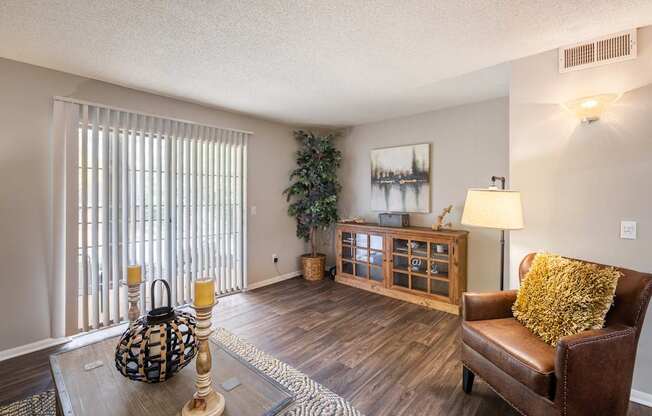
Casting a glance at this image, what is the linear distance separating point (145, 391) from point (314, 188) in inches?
135

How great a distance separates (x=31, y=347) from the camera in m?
2.43

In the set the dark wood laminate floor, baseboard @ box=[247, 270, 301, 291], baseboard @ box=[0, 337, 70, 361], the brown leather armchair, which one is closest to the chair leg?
the dark wood laminate floor

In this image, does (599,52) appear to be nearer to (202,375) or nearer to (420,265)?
(420,265)

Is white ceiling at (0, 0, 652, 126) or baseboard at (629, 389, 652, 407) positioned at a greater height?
white ceiling at (0, 0, 652, 126)

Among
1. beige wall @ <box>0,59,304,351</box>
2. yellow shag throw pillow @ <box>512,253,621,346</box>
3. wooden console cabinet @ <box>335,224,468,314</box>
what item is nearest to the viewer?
yellow shag throw pillow @ <box>512,253,621,346</box>

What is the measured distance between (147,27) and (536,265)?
2984 mm

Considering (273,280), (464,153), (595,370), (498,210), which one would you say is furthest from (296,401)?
(464,153)

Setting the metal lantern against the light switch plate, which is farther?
the light switch plate

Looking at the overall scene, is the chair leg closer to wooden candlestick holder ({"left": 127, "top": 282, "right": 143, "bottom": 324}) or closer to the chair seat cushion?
the chair seat cushion

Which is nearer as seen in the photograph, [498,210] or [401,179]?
[498,210]

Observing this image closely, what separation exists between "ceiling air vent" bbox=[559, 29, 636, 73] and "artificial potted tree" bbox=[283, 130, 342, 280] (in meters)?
2.88

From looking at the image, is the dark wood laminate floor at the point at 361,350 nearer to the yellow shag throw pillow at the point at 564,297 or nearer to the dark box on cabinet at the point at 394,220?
the yellow shag throw pillow at the point at 564,297

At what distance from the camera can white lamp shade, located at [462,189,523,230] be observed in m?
1.97

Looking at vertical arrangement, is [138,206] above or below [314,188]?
below
